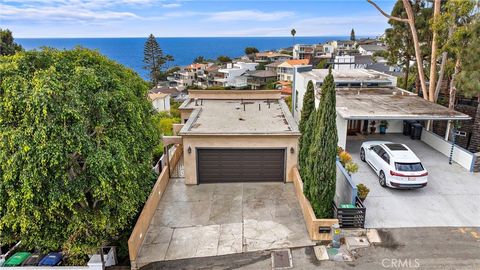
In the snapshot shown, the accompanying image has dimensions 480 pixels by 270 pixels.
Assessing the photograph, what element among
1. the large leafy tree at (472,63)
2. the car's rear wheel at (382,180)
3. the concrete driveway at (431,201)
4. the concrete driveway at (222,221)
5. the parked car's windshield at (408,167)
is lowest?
the concrete driveway at (222,221)

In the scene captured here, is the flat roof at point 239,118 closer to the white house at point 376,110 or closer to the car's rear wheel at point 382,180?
the white house at point 376,110

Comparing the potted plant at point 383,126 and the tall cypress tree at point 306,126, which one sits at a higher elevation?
the tall cypress tree at point 306,126

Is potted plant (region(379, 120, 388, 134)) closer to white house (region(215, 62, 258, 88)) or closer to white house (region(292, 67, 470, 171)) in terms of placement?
white house (region(292, 67, 470, 171))

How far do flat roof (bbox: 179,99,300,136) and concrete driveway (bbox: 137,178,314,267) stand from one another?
8.05 feet

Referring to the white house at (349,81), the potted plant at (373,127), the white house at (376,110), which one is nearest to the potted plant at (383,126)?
the white house at (376,110)

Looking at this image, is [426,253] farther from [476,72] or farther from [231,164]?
[476,72]

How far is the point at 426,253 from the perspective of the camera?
377 inches

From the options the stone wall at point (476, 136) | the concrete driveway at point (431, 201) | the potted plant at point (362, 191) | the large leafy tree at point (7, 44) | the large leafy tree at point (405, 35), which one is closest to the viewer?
the concrete driveway at point (431, 201)

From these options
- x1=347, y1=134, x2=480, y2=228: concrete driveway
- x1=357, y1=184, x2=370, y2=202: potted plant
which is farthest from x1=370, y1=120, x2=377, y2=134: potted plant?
x1=357, y1=184, x2=370, y2=202: potted plant

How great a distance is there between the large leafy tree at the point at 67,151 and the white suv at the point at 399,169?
370 inches

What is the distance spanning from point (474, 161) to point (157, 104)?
45336mm

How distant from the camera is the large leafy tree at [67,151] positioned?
7812mm

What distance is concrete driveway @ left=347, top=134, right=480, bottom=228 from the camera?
11.0m

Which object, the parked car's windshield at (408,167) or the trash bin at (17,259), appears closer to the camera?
the trash bin at (17,259)
